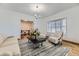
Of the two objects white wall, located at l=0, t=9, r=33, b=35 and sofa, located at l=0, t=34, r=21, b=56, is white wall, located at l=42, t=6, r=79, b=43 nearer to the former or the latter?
white wall, located at l=0, t=9, r=33, b=35

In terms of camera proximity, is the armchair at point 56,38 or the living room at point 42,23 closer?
the living room at point 42,23

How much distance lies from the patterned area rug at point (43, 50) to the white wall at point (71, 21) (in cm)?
→ 27

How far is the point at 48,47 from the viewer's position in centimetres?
171

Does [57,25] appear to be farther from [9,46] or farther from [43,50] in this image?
[9,46]

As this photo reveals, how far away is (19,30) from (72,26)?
1015mm

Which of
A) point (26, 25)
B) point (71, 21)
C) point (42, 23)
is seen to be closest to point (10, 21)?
point (26, 25)

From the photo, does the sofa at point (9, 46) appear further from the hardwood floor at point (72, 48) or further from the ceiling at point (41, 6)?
the hardwood floor at point (72, 48)

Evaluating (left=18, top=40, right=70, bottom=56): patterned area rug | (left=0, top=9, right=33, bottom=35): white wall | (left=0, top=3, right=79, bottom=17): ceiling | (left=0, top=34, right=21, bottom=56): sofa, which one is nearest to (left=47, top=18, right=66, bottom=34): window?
(left=0, top=3, right=79, bottom=17): ceiling

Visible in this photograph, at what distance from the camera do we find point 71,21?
5.30 feet

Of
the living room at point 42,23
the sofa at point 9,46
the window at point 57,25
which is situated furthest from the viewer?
the window at point 57,25

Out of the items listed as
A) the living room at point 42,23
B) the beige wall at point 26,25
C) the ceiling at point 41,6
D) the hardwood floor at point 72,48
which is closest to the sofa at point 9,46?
the living room at point 42,23

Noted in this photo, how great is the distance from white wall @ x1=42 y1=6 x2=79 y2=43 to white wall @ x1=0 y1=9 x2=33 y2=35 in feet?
1.50

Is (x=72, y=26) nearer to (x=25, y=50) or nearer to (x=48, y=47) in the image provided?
(x=48, y=47)

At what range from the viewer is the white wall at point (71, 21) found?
156 cm
